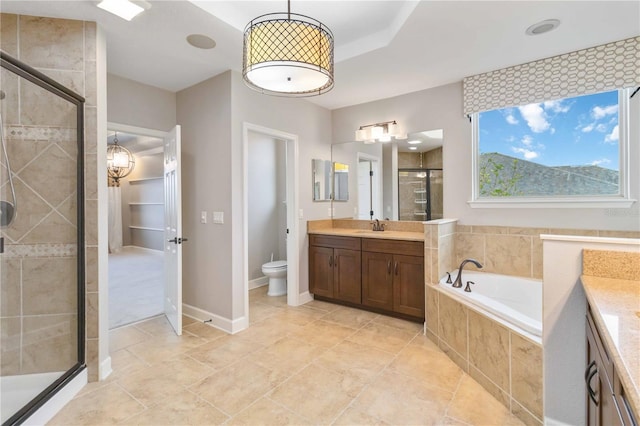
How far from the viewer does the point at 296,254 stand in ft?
12.8

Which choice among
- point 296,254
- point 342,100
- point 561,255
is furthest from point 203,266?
point 561,255

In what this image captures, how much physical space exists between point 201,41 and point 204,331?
2.70 m

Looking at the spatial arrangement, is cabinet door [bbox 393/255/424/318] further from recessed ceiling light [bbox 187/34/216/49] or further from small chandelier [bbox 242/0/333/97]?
recessed ceiling light [bbox 187/34/216/49]

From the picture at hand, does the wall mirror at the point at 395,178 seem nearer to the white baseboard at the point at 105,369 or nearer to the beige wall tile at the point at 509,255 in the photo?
the beige wall tile at the point at 509,255

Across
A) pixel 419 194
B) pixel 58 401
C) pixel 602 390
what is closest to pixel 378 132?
pixel 419 194

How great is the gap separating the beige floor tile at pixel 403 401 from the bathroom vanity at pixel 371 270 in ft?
3.60

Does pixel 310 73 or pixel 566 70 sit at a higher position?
pixel 566 70

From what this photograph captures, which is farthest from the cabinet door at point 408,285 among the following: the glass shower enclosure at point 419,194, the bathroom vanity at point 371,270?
the glass shower enclosure at point 419,194

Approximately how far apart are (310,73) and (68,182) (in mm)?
1946

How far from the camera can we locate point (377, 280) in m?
3.48

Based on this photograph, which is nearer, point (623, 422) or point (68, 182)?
point (623, 422)

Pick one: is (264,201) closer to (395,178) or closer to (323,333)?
(395,178)

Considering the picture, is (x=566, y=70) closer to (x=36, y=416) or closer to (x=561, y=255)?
(x=561, y=255)

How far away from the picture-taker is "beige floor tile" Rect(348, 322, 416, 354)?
109 inches
